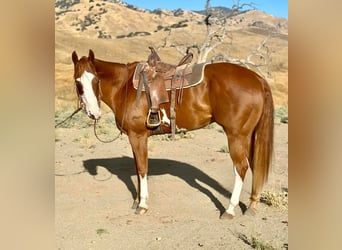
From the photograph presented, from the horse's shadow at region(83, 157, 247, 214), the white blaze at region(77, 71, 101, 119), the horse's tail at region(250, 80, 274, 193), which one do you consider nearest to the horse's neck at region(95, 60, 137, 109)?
the white blaze at region(77, 71, 101, 119)

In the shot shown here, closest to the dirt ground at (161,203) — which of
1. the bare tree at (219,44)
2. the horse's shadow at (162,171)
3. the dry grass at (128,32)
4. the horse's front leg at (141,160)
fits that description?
the horse's shadow at (162,171)

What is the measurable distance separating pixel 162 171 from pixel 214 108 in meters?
1.76

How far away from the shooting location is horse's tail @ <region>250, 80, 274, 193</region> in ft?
11.2

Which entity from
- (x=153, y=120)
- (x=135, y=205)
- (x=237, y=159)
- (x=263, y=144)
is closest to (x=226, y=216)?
(x=237, y=159)

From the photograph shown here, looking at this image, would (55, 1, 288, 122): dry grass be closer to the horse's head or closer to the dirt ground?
the dirt ground

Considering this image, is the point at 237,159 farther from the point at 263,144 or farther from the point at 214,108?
the point at 214,108

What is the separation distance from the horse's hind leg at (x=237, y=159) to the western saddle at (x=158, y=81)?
1.99 ft

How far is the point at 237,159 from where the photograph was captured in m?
3.52

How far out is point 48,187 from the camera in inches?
54.7

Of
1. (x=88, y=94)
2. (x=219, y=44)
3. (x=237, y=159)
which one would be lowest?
(x=237, y=159)

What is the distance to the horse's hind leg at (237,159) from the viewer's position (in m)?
3.50

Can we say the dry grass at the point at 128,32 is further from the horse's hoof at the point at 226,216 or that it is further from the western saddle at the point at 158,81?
the horse's hoof at the point at 226,216
